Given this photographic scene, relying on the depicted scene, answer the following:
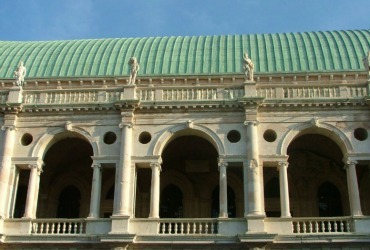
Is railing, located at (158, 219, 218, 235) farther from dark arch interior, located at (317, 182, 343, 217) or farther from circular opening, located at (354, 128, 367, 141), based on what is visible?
circular opening, located at (354, 128, 367, 141)

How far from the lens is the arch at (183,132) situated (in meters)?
28.3

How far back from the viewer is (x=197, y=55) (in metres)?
36.9

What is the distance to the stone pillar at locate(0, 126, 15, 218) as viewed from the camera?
27.7 meters

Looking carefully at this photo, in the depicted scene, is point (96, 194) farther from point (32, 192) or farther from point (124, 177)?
point (32, 192)

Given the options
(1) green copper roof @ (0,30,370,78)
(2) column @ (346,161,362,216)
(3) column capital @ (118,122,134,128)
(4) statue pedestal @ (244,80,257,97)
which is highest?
(1) green copper roof @ (0,30,370,78)

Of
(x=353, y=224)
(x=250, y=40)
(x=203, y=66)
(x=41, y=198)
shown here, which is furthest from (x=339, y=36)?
(x=41, y=198)

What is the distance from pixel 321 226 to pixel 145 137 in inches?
383

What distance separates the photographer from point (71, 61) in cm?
3731

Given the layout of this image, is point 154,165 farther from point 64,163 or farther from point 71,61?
point 71,61

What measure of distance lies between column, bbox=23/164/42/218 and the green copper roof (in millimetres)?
8997

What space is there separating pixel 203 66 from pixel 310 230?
1365 centimetres

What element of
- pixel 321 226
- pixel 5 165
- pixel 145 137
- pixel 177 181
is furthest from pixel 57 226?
pixel 321 226

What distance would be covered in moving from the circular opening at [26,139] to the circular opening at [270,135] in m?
12.0

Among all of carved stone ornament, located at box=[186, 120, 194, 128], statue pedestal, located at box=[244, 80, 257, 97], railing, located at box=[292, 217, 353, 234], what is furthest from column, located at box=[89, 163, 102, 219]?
railing, located at box=[292, 217, 353, 234]
